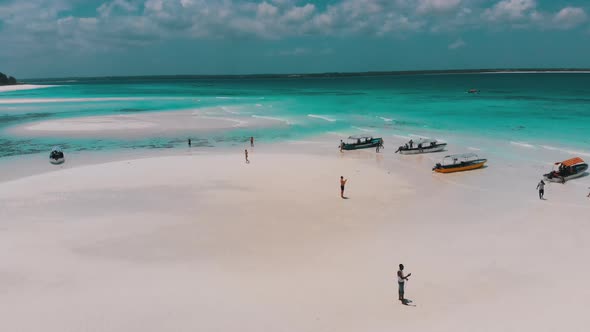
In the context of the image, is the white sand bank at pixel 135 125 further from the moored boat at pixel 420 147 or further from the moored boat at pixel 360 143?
the moored boat at pixel 420 147

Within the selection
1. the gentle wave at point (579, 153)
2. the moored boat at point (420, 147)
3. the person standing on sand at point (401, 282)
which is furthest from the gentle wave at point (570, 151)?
the person standing on sand at point (401, 282)

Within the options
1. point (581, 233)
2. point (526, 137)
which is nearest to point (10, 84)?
point (526, 137)

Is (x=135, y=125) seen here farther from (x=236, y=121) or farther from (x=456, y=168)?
(x=456, y=168)

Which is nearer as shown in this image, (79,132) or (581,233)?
(581,233)

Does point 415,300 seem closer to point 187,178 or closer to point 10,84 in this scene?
point 187,178

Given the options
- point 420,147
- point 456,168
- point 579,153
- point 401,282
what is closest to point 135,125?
point 420,147

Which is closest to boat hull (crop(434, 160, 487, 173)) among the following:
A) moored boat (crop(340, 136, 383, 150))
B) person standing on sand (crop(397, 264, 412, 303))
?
moored boat (crop(340, 136, 383, 150))
